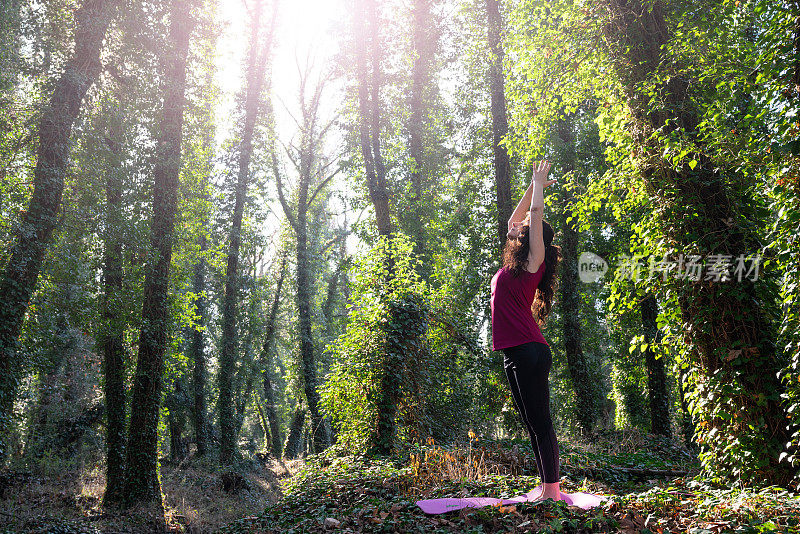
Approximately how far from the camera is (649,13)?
5.59 m

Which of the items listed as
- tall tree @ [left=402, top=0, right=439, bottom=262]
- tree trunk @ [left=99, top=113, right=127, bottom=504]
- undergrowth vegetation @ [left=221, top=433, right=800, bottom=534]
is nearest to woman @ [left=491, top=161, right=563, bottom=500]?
undergrowth vegetation @ [left=221, top=433, right=800, bottom=534]

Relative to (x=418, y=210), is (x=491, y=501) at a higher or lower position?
lower

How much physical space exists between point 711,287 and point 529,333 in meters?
1.97

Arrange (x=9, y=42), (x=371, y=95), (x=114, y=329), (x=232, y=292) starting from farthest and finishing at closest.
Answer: (x=232, y=292), (x=371, y=95), (x=114, y=329), (x=9, y=42)

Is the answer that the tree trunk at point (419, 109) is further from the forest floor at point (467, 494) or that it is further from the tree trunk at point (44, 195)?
the forest floor at point (467, 494)

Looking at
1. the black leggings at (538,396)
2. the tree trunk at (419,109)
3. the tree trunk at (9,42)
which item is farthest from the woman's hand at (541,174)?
the tree trunk at (419,109)

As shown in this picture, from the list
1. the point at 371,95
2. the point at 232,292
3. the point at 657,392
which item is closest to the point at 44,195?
the point at 371,95

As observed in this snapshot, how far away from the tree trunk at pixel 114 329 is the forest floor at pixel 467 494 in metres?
0.84

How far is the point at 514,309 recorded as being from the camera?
432cm

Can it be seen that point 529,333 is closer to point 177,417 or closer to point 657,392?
point 657,392

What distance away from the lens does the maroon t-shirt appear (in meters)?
4.22

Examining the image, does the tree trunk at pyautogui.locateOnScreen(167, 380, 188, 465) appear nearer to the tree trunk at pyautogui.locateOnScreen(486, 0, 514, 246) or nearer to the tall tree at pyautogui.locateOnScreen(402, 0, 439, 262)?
the tall tree at pyautogui.locateOnScreen(402, 0, 439, 262)

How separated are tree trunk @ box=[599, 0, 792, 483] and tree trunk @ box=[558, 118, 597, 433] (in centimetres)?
808

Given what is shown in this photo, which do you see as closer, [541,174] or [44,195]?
[541,174]
